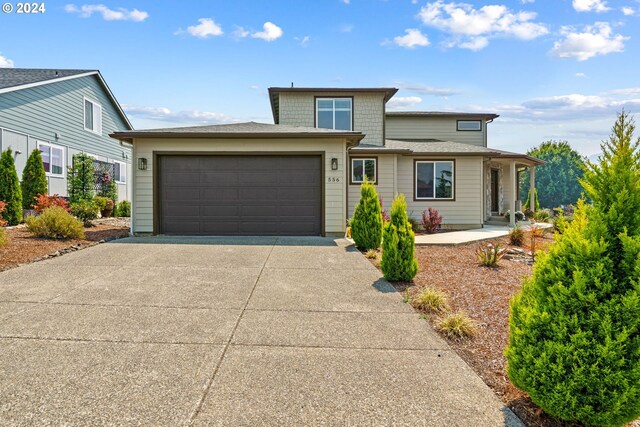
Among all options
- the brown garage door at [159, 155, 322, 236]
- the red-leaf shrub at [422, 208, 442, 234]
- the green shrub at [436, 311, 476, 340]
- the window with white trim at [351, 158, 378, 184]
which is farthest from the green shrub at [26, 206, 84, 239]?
the red-leaf shrub at [422, 208, 442, 234]

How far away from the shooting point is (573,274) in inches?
95.7

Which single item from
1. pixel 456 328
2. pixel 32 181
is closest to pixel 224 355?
pixel 456 328

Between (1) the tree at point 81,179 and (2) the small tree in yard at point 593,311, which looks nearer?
(2) the small tree in yard at point 593,311

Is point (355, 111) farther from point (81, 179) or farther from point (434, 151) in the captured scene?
point (81, 179)

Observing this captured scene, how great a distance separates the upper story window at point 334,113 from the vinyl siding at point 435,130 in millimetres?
4155

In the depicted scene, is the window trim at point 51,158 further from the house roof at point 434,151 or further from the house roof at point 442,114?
the house roof at point 442,114

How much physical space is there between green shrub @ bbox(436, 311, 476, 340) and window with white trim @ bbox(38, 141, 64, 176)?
1744 cm

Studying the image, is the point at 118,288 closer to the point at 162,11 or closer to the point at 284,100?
the point at 162,11

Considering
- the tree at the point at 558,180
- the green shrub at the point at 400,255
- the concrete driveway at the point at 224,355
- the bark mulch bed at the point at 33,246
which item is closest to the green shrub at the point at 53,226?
the bark mulch bed at the point at 33,246

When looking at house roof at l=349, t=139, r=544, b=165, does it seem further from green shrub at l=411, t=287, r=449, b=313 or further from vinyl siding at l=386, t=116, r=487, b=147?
green shrub at l=411, t=287, r=449, b=313

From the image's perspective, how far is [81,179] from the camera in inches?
688

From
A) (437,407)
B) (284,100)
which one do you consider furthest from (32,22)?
(437,407)

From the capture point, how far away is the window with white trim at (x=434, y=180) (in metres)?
15.1

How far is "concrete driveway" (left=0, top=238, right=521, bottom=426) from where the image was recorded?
8.66ft
